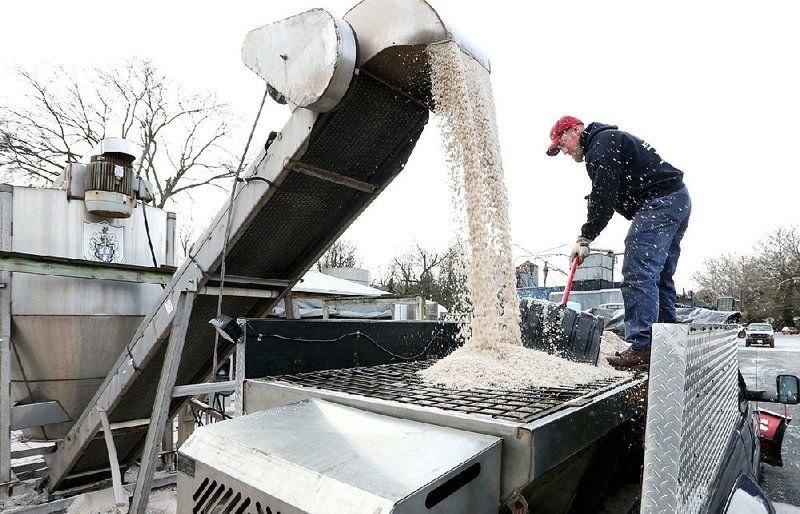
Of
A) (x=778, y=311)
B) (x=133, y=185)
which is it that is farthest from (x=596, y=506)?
(x=778, y=311)

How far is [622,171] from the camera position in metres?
2.63

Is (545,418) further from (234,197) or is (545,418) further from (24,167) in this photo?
(24,167)

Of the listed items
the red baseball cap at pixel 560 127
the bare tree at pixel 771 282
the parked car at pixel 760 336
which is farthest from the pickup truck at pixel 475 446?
the bare tree at pixel 771 282

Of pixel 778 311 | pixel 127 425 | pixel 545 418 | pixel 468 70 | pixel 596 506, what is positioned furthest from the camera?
pixel 778 311

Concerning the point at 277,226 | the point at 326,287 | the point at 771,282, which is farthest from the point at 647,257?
the point at 771,282

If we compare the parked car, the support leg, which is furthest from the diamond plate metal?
the parked car

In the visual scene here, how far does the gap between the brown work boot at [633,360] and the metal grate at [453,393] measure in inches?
9.1

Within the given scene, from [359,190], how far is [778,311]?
41.9 meters

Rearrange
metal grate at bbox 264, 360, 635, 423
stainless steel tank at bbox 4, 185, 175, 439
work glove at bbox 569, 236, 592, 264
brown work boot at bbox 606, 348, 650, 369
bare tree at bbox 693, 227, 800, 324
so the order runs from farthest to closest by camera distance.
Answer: bare tree at bbox 693, 227, 800, 324 → stainless steel tank at bbox 4, 185, 175, 439 → work glove at bbox 569, 236, 592, 264 → brown work boot at bbox 606, 348, 650, 369 → metal grate at bbox 264, 360, 635, 423

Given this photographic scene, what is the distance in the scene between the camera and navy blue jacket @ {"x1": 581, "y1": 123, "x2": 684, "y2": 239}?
255cm

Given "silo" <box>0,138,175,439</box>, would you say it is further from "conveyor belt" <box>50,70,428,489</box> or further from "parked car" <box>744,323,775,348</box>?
"parked car" <box>744,323,775,348</box>

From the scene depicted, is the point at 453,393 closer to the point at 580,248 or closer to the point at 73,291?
the point at 580,248

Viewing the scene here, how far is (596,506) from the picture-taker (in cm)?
183

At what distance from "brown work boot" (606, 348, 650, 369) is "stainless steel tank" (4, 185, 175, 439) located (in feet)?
11.3
